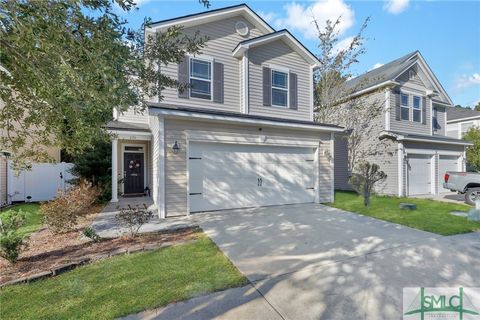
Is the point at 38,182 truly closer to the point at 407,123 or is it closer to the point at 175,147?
the point at 175,147

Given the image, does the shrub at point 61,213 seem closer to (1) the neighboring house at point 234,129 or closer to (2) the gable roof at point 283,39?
(1) the neighboring house at point 234,129

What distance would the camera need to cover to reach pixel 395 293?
318cm

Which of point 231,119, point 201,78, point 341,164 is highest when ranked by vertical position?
point 201,78

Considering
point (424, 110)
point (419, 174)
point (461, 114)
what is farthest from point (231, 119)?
point (461, 114)

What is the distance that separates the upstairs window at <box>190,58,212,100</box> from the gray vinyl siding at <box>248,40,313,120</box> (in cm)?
171

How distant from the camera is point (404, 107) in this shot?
1384cm

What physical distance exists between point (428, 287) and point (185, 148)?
21.3 feet

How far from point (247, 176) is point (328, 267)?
5.20 meters

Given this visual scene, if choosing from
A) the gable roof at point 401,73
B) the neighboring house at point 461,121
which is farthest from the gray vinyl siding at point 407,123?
the neighboring house at point 461,121

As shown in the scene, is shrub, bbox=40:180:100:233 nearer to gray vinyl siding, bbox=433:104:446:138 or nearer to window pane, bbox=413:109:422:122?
window pane, bbox=413:109:422:122

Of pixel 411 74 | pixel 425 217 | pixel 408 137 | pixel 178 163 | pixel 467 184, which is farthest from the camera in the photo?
pixel 411 74

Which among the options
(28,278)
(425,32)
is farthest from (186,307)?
(425,32)

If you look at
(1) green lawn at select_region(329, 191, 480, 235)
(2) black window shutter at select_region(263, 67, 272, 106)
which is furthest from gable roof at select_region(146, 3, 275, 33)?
(1) green lawn at select_region(329, 191, 480, 235)

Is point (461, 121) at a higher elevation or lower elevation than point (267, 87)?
higher
